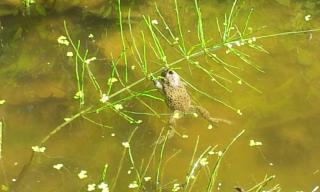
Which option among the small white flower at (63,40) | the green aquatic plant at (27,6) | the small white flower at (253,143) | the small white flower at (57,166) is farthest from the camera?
the green aquatic plant at (27,6)

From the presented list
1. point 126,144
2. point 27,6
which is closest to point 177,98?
point 126,144

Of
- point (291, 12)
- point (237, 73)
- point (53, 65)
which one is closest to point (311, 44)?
point (291, 12)

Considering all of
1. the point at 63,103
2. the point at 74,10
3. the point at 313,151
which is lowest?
the point at 313,151

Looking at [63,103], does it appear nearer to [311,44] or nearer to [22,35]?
[22,35]

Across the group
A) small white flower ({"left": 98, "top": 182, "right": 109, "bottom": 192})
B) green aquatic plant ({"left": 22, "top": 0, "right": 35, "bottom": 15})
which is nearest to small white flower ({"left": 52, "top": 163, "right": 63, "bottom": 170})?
small white flower ({"left": 98, "top": 182, "right": 109, "bottom": 192})

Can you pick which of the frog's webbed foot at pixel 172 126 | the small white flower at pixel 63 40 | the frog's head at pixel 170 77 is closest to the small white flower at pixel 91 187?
the frog's webbed foot at pixel 172 126

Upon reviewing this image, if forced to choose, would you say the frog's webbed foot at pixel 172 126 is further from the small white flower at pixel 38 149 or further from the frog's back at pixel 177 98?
the small white flower at pixel 38 149
